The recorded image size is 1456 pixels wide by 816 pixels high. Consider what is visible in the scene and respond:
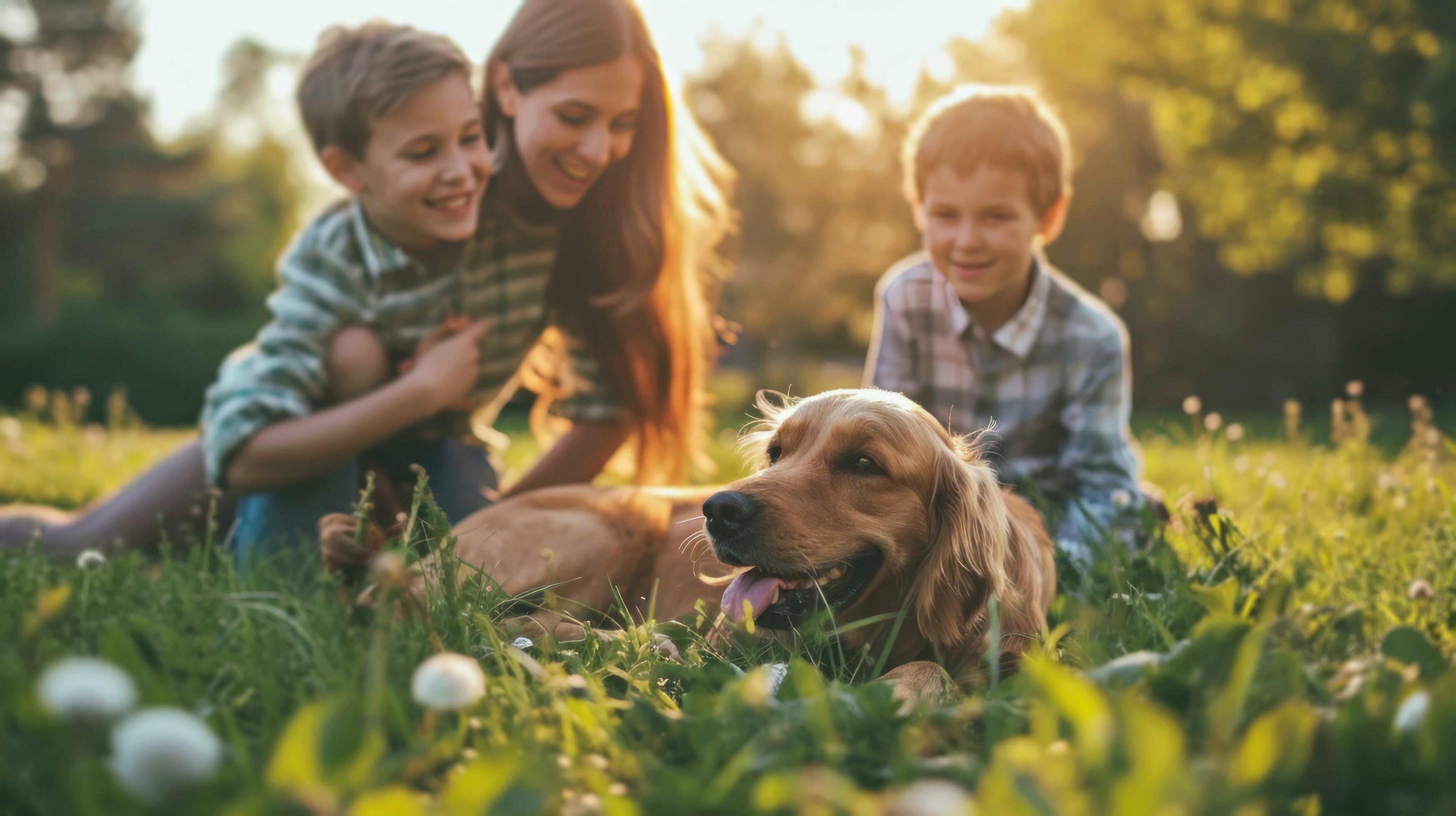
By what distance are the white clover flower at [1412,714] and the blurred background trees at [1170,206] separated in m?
12.0

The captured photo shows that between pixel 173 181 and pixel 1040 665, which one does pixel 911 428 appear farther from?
pixel 173 181

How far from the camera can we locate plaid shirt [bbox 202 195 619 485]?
11.6ft

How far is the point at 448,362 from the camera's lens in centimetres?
355

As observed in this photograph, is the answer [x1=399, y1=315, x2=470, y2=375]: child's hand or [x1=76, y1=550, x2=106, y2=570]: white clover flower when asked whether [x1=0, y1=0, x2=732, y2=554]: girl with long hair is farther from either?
[x1=76, y1=550, x2=106, y2=570]: white clover flower

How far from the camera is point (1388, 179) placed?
1327 cm

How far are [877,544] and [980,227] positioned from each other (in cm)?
158

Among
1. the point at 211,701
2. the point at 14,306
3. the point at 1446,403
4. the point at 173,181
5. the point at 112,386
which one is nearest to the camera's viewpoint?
the point at 211,701

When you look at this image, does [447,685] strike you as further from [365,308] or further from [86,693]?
[365,308]

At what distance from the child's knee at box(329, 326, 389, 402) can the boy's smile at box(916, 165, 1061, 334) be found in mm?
2038

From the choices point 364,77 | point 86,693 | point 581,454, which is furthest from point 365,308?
point 86,693

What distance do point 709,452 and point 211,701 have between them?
5.10m

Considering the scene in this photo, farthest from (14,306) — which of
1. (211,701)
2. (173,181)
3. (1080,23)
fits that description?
(211,701)

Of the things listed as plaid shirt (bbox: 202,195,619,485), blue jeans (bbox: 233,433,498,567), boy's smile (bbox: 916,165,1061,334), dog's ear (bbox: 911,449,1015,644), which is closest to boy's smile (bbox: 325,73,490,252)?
plaid shirt (bbox: 202,195,619,485)

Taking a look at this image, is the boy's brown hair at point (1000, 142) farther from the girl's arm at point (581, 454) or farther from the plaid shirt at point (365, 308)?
the girl's arm at point (581, 454)
